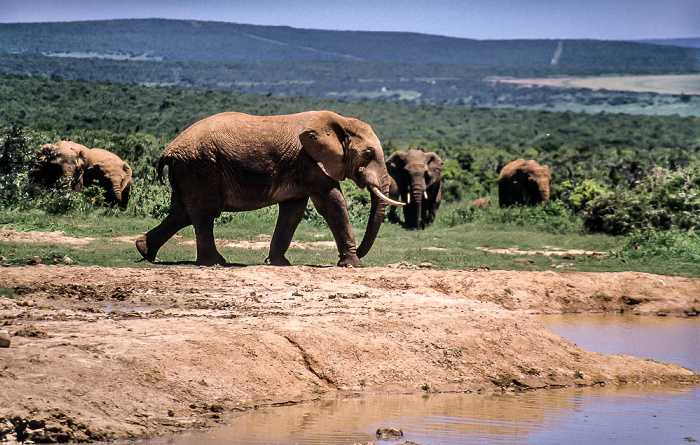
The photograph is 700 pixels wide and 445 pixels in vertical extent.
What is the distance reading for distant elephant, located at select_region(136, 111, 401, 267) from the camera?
14.9 m

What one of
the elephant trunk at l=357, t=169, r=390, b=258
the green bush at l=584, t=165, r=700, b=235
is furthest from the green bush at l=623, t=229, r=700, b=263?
the elephant trunk at l=357, t=169, r=390, b=258

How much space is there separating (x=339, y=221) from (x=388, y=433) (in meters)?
7.68

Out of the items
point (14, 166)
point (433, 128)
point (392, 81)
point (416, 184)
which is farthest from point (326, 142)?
point (392, 81)

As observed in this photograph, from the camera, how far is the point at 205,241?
49.5 ft

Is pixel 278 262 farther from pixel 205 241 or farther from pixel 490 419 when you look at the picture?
pixel 490 419

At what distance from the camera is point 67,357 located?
25.7ft

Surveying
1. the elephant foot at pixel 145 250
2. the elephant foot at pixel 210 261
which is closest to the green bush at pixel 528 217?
the elephant foot at pixel 210 261

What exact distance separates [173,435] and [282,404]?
136cm

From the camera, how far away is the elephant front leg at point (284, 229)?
1552 centimetres

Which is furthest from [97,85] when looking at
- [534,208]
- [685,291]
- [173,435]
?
[173,435]

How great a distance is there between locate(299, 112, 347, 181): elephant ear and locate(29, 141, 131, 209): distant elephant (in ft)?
31.9

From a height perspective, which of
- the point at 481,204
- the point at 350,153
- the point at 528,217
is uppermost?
the point at 350,153

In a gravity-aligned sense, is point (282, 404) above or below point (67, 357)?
below

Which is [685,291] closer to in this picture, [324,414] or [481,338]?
[481,338]
